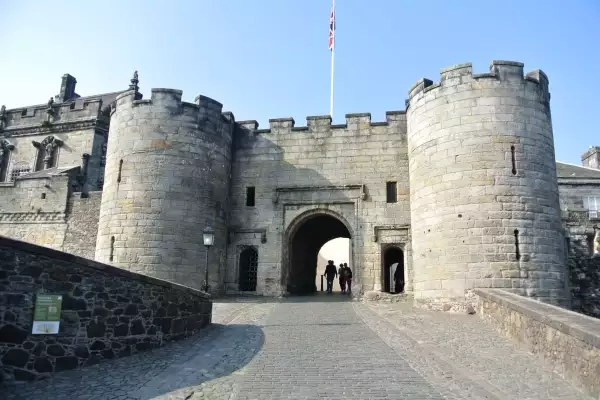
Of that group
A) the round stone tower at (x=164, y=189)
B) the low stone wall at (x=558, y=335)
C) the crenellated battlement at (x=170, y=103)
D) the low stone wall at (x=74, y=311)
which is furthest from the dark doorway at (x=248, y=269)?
the low stone wall at (x=558, y=335)

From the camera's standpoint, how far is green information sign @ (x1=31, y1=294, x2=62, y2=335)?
6.98 metres

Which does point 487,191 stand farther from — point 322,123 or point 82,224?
point 82,224

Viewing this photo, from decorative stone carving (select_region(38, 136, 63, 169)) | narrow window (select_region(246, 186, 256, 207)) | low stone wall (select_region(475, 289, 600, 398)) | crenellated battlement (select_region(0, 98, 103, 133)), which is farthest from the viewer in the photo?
crenellated battlement (select_region(0, 98, 103, 133))

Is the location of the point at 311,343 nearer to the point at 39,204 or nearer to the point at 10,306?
the point at 10,306

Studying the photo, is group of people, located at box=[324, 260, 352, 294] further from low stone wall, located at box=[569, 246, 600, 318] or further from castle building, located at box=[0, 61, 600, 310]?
low stone wall, located at box=[569, 246, 600, 318]

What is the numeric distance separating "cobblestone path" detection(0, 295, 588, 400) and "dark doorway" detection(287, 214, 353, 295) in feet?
28.0

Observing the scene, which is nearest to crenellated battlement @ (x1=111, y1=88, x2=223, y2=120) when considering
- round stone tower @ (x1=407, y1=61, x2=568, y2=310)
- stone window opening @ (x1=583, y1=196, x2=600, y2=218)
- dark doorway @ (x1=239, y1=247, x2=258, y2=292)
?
dark doorway @ (x1=239, y1=247, x2=258, y2=292)

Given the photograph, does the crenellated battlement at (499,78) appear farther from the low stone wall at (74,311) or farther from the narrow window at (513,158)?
the low stone wall at (74,311)

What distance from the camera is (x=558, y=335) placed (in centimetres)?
719

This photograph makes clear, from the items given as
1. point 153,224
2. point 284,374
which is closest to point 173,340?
point 284,374

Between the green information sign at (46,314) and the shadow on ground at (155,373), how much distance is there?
2.26 ft

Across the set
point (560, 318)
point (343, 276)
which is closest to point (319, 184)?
point (343, 276)

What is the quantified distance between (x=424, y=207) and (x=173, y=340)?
8.70 meters

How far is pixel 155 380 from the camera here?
6.75m
